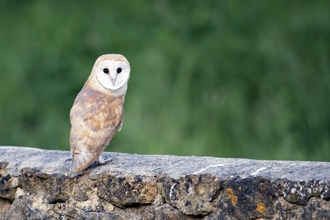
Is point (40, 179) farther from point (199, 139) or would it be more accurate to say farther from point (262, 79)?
point (262, 79)

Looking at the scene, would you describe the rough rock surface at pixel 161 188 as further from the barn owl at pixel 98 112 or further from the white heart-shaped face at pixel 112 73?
the white heart-shaped face at pixel 112 73

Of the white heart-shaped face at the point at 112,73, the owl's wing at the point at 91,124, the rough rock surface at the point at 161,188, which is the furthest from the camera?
the white heart-shaped face at the point at 112,73

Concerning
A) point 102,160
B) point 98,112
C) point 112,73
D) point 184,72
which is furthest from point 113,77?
point 184,72

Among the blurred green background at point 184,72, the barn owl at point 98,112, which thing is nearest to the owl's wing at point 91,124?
the barn owl at point 98,112

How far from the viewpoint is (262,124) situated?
7.78 m

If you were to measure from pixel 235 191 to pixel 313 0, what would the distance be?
7311mm

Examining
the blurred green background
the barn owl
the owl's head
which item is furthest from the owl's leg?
the blurred green background

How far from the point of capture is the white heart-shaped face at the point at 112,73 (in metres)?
3.46

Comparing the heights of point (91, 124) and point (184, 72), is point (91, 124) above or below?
below

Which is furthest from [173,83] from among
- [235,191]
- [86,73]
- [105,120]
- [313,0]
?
[235,191]

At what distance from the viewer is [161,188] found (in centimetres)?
305

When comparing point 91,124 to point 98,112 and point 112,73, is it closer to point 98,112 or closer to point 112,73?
point 98,112

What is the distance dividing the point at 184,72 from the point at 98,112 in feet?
17.4

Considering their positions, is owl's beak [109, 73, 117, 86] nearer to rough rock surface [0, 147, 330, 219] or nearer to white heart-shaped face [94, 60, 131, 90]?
white heart-shaped face [94, 60, 131, 90]
